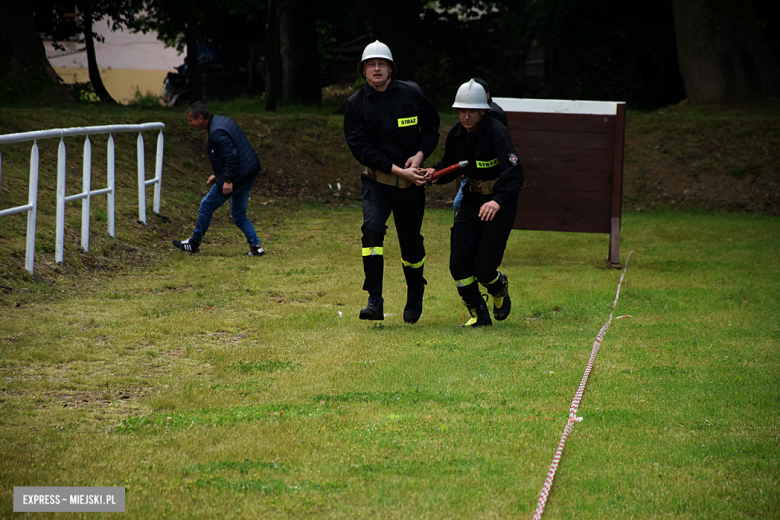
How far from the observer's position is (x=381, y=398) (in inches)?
184

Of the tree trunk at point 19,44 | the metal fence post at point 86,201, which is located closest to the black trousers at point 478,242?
the metal fence post at point 86,201

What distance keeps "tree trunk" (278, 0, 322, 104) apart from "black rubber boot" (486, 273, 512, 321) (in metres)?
15.3

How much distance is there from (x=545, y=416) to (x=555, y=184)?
6487 millimetres

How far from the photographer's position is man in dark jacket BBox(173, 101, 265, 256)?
9.81 m

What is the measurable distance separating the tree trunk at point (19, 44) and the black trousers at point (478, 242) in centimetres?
1362

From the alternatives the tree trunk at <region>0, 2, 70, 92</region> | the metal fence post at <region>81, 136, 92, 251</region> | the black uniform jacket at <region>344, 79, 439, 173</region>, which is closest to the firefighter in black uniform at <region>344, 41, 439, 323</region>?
the black uniform jacket at <region>344, 79, 439, 173</region>

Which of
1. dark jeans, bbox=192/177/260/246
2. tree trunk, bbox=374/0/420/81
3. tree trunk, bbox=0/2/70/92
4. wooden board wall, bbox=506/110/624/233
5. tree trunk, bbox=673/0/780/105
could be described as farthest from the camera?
tree trunk, bbox=374/0/420/81

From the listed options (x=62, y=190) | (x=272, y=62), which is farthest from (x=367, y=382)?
(x=272, y=62)

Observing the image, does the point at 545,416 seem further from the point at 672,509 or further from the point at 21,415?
the point at 21,415

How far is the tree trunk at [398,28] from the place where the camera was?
20.4 m

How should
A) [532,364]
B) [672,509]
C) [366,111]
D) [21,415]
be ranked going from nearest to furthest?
[672,509], [21,415], [532,364], [366,111]

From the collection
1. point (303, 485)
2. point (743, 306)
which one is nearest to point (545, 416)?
point (303, 485)

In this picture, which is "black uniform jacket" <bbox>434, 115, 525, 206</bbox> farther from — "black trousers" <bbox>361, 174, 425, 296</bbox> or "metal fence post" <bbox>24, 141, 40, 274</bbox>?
"metal fence post" <bbox>24, 141, 40, 274</bbox>

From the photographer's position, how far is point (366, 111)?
21.1 ft
